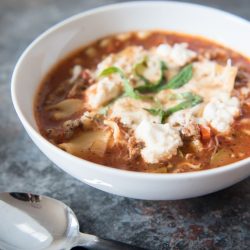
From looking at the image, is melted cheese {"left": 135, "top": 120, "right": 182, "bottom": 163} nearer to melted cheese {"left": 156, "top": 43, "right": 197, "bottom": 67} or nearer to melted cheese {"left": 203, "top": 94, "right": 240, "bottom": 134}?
melted cheese {"left": 203, "top": 94, "right": 240, "bottom": 134}

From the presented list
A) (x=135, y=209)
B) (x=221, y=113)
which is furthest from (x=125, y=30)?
(x=135, y=209)

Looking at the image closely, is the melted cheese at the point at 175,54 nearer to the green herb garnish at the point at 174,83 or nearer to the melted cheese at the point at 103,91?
the green herb garnish at the point at 174,83

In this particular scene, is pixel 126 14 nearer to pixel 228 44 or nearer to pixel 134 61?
pixel 134 61

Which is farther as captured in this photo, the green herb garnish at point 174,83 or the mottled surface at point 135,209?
the green herb garnish at point 174,83

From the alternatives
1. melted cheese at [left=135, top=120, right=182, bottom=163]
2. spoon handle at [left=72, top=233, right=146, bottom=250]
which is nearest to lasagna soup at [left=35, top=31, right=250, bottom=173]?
melted cheese at [left=135, top=120, right=182, bottom=163]

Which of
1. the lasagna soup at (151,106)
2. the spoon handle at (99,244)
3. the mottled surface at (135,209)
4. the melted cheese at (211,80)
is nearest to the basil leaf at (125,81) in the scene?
the lasagna soup at (151,106)

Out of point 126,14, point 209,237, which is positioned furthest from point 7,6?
point 209,237

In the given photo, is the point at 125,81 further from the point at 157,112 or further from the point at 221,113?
the point at 221,113
